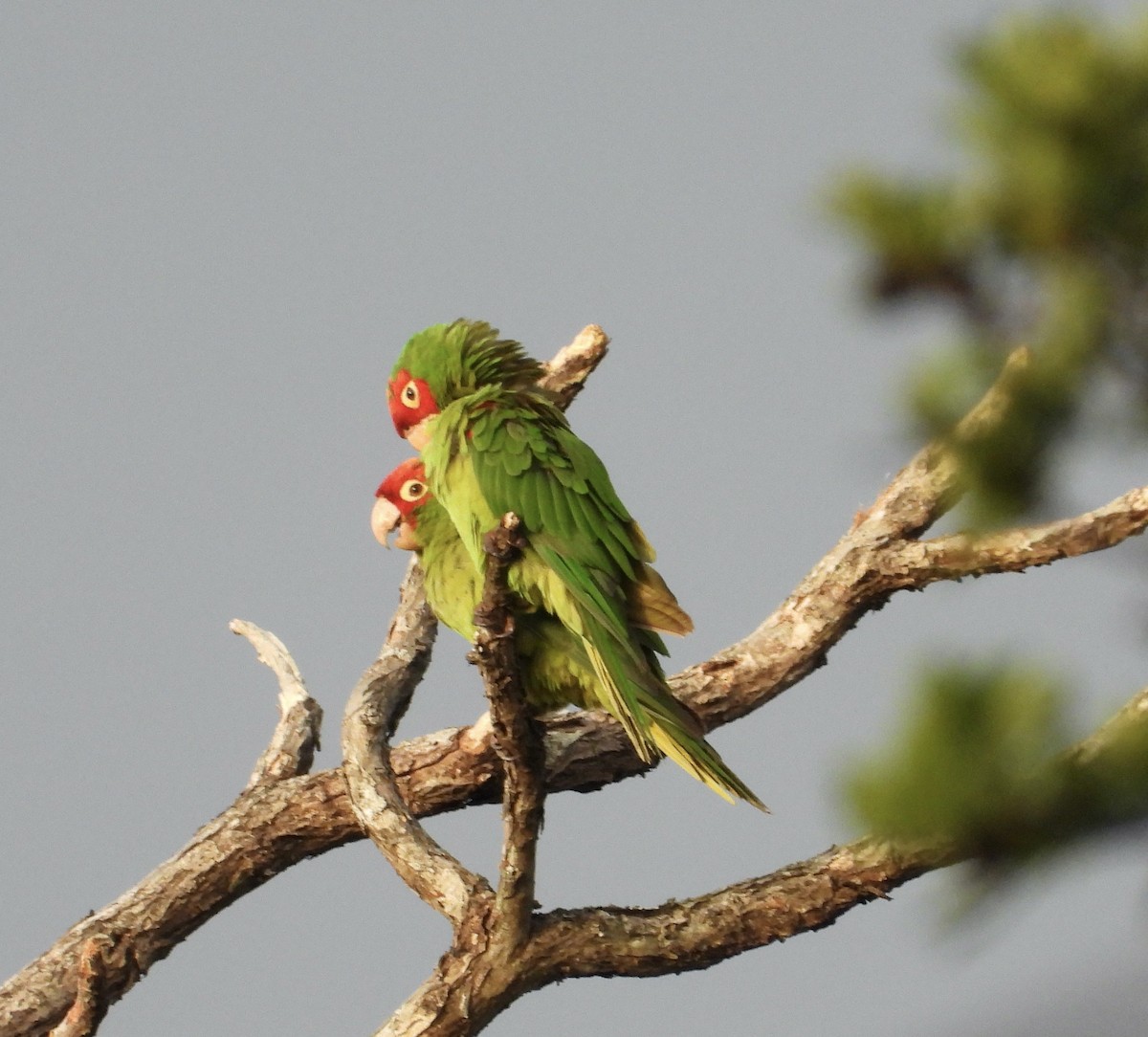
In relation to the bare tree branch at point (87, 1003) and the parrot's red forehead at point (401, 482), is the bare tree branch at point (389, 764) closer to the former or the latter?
the parrot's red forehead at point (401, 482)

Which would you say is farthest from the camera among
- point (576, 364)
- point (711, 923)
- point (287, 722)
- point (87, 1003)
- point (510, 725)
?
point (576, 364)

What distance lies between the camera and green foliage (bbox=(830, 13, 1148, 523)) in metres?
1.71

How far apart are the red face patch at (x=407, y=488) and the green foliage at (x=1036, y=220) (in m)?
2.85

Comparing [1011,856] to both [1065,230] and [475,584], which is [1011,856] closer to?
[1065,230]

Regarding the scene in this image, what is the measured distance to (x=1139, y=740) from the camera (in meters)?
1.90

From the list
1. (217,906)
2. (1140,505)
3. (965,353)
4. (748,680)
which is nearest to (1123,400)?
(965,353)

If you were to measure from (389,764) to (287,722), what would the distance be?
0.56m

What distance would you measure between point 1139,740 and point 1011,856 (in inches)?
9.5

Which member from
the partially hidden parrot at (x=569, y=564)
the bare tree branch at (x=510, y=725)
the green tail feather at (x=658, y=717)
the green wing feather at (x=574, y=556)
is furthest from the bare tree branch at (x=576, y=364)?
the bare tree branch at (x=510, y=725)

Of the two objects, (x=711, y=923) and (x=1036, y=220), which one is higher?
(x=711, y=923)

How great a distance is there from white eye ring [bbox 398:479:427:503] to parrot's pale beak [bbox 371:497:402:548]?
51 millimetres

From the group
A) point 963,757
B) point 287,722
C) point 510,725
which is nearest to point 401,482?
point 287,722

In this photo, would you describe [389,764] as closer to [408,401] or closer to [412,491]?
[412,491]

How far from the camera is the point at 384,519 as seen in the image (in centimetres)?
457
